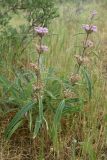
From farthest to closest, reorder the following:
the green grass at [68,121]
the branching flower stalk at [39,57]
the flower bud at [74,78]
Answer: the flower bud at [74,78]
the green grass at [68,121]
the branching flower stalk at [39,57]

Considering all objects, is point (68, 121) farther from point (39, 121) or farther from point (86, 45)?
point (86, 45)

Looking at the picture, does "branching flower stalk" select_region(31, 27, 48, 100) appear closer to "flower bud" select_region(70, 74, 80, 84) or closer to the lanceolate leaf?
the lanceolate leaf

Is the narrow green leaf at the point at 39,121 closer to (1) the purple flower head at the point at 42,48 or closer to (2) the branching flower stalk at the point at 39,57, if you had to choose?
(2) the branching flower stalk at the point at 39,57

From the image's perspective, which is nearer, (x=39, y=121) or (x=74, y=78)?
(x=39, y=121)

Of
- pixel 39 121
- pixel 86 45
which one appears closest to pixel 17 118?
pixel 39 121

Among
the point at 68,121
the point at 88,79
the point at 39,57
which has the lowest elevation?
the point at 68,121

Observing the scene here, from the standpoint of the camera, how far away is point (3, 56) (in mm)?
3387

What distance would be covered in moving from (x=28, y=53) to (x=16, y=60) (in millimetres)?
135

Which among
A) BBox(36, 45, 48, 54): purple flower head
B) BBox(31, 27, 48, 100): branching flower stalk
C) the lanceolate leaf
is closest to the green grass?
the lanceolate leaf

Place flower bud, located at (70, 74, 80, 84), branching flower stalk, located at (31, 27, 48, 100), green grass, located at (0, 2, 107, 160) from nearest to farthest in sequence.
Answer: branching flower stalk, located at (31, 27, 48, 100), green grass, located at (0, 2, 107, 160), flower bud, located at (70, 74, 80, 84)

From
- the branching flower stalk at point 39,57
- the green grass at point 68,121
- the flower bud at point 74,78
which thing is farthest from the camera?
the flower bud at point 74,78

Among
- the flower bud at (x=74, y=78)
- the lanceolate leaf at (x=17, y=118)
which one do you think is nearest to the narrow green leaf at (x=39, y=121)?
the lanceolate leaf at (x=17, y=118)

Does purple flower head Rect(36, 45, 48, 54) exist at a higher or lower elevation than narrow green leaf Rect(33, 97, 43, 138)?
higher

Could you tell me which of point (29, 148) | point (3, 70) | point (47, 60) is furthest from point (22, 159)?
point (47, 60)
